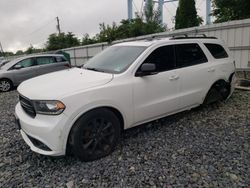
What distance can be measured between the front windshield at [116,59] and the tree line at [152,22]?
10.4 m

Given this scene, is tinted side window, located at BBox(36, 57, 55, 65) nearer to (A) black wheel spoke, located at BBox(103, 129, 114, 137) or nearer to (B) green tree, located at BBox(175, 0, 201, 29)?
(A) black wheel spoke, located at BBox(103, 129, 114, 137)

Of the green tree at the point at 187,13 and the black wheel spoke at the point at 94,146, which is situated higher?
the green tree at the point at 187,13

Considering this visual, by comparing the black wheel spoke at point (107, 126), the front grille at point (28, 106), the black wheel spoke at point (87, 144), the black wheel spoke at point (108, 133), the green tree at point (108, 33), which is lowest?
the black wheel spoke at point (87, 144)

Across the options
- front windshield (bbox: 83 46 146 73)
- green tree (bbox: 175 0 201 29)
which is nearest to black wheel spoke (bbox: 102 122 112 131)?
front windshield (bbox: 83 46 146 73)

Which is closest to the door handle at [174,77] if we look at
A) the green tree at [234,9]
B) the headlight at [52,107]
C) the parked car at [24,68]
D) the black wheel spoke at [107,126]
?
the black wheel spoke at [107,126]

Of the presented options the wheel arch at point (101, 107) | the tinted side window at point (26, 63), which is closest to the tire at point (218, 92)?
the wheel arch at point (101, 107)

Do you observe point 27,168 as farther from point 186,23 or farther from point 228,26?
point 186,23

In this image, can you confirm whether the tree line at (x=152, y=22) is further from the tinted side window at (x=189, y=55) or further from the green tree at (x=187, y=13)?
the tinted side window at (x=189, y=55)

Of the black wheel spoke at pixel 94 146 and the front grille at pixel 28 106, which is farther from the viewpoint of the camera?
the black wheel spoke at pixel 94 146

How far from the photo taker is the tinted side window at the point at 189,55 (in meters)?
3.77

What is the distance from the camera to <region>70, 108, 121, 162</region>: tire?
2615mm

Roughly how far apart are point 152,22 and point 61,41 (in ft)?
51.0

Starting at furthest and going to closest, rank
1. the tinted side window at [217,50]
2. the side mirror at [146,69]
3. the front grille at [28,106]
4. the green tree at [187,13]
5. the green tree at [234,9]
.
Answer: the green tree at [187,13], the green tree at [234,9], the tinted side window at [217,50], the side mirror at [146,69], the front grille at [28,106]

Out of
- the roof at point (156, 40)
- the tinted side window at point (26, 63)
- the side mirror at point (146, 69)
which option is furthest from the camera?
the tinted side window at point (26, 63)
